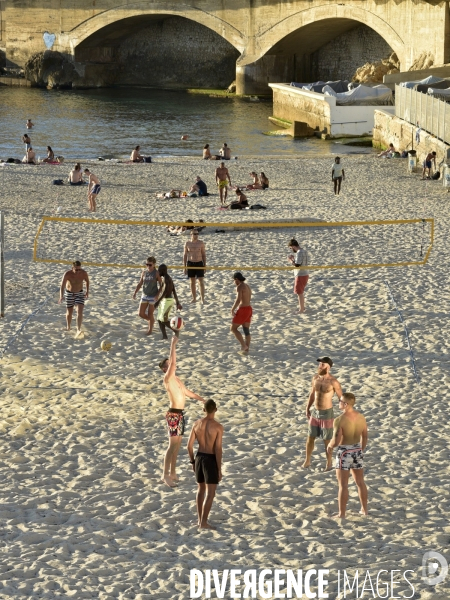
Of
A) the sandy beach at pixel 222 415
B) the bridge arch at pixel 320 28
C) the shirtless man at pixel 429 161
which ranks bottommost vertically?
the sandy beach at pixel 222 415

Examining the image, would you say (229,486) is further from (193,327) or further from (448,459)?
(193,327)

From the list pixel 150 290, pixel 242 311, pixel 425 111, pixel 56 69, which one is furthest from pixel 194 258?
pixel 56 69

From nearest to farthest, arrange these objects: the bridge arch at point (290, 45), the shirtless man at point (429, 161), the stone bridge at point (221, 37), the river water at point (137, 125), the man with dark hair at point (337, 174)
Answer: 1. the man with dark hair at point (337, 174)
2. the shirtless man at point (429, 161)
3. the river water at point (137, 125)
4. the stone bridge at point (221, 37)
5. the bridge arch at point (290, 45)

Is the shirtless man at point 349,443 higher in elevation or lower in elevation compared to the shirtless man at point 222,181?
lower

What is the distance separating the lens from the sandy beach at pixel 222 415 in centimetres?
909

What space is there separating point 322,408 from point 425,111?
23610 mm

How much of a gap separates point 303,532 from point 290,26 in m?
50.0

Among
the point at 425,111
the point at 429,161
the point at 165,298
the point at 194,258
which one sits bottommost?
the point at 165,298

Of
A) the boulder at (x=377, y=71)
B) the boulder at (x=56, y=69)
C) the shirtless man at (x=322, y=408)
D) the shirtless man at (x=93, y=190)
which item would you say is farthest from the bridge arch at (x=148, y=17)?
the shirtless man at (x=322, y=408)

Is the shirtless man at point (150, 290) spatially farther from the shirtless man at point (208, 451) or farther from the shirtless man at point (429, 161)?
the shirtless man at point (429, 161)

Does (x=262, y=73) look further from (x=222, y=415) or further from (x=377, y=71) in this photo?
(x=222, y=415)

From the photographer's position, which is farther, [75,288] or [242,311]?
[75,288]

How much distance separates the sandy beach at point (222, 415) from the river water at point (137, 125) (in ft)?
57.9

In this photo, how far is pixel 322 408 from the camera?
1072cm
